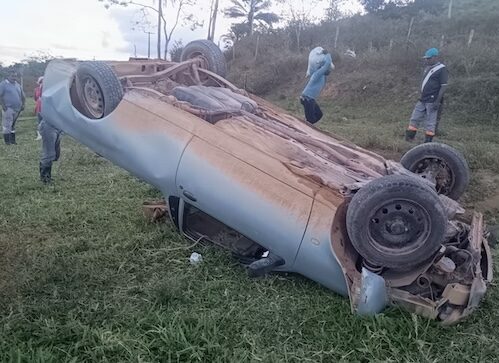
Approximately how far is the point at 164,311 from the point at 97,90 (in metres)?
2.00

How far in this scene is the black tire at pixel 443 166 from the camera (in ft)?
13.6

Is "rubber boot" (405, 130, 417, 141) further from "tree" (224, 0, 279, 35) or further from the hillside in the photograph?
"tree" (224, 0, 279, 35)

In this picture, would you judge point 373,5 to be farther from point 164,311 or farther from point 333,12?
point 164,311

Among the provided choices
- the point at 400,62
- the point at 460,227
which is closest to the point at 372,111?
the point at 400,62

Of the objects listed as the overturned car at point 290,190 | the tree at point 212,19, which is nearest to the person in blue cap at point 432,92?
the overturned car at point 290,190

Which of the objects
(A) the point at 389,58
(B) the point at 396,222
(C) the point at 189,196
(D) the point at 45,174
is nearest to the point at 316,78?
(D) the point at 45,174

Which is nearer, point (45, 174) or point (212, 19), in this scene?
point (45, 174)

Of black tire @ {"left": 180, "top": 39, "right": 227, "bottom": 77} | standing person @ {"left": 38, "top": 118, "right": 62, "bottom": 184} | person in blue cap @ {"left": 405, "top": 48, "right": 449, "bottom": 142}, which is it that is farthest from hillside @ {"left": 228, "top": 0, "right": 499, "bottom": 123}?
standing person @ {"left": 38, "top": 118, "right": 62, "bottom": 184}

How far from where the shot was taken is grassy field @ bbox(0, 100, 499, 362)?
2.64m

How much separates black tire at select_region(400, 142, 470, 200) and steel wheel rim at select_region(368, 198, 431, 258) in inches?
51.1

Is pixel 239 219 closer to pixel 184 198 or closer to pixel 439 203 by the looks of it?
pixel 184 198

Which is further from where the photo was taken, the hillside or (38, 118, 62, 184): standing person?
the hillside

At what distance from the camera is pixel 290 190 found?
3170 millimetres

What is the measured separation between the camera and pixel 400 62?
51.2ft
